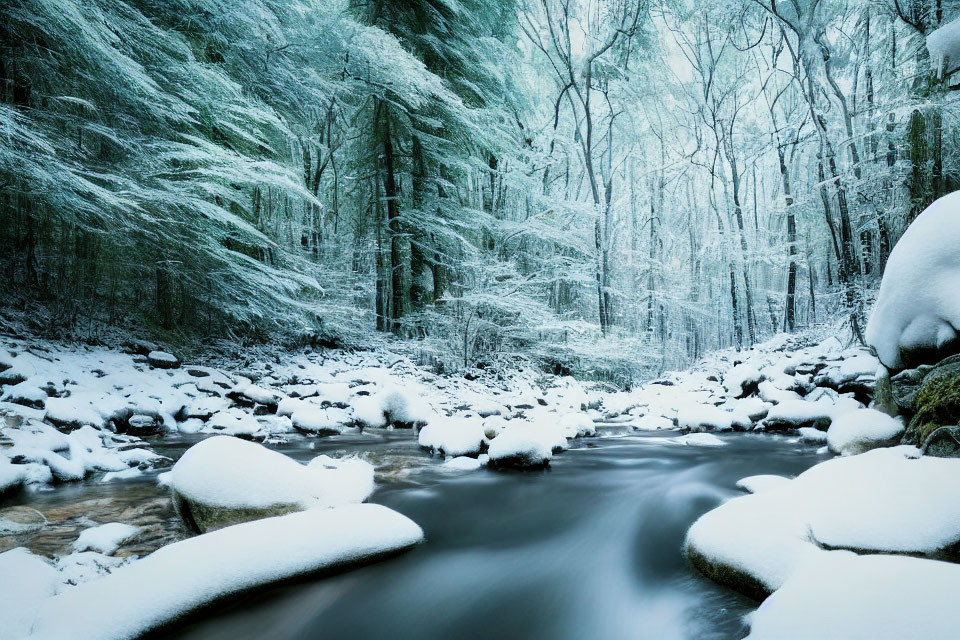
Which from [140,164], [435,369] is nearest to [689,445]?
[435,369]

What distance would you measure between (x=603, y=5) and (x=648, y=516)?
12559 mm

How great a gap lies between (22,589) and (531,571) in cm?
208

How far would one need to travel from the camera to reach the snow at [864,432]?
3.46 metres

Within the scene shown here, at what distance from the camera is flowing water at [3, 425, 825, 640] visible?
5.70 ft

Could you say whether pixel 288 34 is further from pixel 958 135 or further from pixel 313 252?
pixel 958 135

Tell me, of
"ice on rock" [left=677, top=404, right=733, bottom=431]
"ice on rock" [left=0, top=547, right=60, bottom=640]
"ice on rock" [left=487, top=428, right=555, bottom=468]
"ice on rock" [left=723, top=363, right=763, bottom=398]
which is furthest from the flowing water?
"ice on rock" [left=723, top=363, right=763, bottom=398]

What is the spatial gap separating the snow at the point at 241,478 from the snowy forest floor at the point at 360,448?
0.02 meters

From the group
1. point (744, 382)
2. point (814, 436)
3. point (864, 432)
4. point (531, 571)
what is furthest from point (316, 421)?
point (744, 382)

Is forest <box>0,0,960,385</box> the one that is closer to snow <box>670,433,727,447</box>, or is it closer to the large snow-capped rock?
the large snow-capped rock

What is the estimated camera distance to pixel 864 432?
3.68m

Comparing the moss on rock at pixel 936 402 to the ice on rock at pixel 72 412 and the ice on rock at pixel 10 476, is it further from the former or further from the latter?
the ice on rock at pixel 72 412

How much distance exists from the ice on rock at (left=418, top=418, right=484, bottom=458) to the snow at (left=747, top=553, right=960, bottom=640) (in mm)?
3149

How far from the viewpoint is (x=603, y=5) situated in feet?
36.4

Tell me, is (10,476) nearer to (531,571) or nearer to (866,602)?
(531,571)
